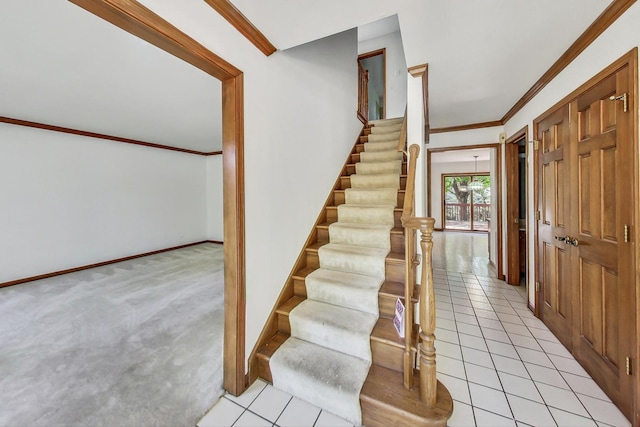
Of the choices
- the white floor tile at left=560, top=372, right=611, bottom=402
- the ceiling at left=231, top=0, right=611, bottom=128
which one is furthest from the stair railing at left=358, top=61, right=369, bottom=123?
the white floor tile at left=560, top=372, right=611, bottom=402

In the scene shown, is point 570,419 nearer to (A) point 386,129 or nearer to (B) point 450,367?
(B) point 450,367

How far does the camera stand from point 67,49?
74.3 inches

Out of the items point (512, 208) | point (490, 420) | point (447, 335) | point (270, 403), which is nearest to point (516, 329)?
point (447, 335)

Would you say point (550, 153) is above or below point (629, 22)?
below

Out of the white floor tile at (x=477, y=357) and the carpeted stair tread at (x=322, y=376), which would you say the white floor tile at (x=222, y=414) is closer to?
the carpeted stair tread at (x=322, y=376)

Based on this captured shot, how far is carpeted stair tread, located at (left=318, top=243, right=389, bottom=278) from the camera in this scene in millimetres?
2078

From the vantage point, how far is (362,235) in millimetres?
2391

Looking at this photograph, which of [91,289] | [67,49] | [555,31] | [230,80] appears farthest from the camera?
[91,289]

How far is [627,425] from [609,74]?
6.61 ft

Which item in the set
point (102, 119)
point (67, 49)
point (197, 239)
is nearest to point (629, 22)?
point (67, 49)

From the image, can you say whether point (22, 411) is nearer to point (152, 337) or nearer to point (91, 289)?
point (152, 337)

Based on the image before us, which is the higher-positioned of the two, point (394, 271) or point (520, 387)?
point (394, 271)

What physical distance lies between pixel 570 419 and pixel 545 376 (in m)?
0.36

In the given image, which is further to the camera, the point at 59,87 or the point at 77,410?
the point at 59,87
